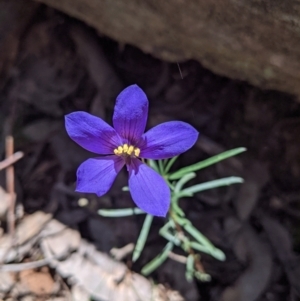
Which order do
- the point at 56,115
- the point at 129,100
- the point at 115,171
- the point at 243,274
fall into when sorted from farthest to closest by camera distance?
the point at 56,115 → the point at 243,274 → the point at 115,171 → the point at 129,100

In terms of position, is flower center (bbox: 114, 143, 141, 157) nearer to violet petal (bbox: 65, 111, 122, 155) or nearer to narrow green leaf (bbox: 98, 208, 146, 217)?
violet petal (bbox: 65, 111, 122, 155)

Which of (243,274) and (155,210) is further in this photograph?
(243,274)

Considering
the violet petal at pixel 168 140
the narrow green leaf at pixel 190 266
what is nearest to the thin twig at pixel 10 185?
the narrow green leaf at pixel 190 266

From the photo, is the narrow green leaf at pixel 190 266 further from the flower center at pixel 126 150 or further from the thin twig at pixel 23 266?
the flower center at pixel 126 150

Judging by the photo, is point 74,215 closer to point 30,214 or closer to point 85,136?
point 30,214

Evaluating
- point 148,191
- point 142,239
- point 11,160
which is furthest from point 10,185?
point 148,191

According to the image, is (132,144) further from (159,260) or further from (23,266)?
(23,266)

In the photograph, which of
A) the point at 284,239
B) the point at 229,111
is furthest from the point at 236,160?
the point at 284,239
